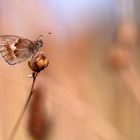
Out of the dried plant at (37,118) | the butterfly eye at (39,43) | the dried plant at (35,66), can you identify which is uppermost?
the butterfly eye at (39,43)

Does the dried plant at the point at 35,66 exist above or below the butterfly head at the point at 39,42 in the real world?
below

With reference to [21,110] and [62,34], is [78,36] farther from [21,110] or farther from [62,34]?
[21,110]

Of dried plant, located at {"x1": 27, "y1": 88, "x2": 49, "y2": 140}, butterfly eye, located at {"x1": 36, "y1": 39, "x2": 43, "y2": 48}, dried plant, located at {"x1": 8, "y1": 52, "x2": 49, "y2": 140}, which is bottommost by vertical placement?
dried plant, located at {"x1": 27, "y1": 88, "x2": 49, "y2": 140}

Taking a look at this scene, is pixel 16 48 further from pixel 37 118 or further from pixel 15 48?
pixel 37 118

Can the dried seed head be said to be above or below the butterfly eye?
below
